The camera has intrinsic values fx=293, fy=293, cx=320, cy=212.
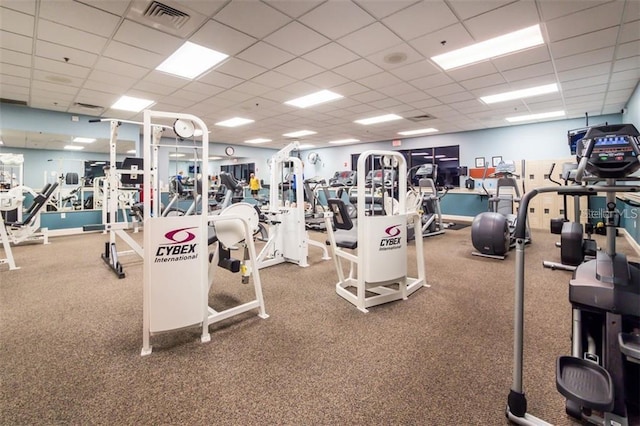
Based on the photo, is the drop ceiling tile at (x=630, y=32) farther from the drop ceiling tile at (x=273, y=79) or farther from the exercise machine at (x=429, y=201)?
the drop ceiling tile at (x=273, y=79)

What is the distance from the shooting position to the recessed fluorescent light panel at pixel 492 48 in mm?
3485

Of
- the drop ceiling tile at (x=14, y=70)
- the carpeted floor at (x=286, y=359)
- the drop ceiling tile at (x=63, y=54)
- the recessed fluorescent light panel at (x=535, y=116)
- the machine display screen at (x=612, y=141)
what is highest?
the recessed fluorescent light panel at (x=535, y=116)

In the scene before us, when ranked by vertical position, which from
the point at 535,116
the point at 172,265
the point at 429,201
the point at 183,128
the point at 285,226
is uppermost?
the point at 535,116

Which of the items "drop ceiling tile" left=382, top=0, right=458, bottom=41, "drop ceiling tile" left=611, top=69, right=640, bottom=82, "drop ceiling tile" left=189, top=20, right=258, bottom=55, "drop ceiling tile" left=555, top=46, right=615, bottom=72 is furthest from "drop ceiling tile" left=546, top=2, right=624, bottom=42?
"drop ceiling tile" left=189, top=20, right=258, bottom=55

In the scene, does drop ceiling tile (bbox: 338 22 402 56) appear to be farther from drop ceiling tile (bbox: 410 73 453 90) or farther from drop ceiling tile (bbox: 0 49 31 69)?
drop ceiling tile (bbox: 0 49 31 69)

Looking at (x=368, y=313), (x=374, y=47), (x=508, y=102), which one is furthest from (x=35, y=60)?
(x=508, y=102)

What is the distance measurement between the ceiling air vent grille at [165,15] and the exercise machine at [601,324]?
11.4ft

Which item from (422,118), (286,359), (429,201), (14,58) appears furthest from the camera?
(422,118)

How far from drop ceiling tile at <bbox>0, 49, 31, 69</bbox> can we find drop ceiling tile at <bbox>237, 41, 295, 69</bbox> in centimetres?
290

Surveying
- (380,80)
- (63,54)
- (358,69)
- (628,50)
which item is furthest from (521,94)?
(63,54)

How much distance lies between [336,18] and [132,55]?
2.80 meters

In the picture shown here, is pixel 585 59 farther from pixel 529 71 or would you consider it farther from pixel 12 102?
pixel 12 102

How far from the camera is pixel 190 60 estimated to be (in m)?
4.12

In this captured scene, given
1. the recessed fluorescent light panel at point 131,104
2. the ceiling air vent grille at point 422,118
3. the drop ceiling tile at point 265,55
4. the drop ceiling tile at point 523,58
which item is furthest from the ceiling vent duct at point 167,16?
the ceiling air vent grille at point 422,118
